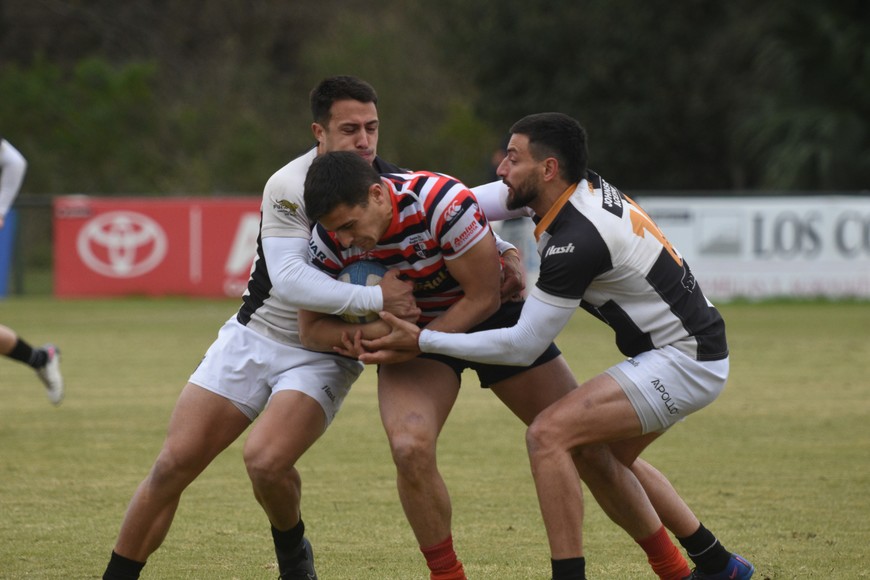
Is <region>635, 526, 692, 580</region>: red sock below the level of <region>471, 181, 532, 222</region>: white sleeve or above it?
below

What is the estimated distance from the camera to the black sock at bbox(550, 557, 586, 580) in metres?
5.05

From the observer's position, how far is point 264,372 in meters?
5.68

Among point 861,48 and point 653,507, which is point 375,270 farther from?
point 861,48

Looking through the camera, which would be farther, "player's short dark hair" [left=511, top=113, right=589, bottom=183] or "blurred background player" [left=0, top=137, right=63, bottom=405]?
"blurred background player" [left=0, top=137, right=63, bottom=405]

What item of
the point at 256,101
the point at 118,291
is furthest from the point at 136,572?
the point at 256,101

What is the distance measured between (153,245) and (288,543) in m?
16.1

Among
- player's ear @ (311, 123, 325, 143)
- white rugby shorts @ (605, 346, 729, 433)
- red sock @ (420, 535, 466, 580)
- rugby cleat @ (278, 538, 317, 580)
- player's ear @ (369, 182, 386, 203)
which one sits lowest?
rugby cleat @ (278, 538, 317, 580)

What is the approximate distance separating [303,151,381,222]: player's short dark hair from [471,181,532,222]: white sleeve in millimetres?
686

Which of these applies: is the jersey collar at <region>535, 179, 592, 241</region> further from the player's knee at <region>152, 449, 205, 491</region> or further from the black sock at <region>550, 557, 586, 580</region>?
the player's knee at <region>152, 449, 205, 491</region>

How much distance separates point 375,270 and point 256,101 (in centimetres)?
3198

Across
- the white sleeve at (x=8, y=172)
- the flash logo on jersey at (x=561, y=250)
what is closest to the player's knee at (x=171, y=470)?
the flash logo on jersey at (x=561, y=250)

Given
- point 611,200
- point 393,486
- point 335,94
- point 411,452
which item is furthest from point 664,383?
point 393,486

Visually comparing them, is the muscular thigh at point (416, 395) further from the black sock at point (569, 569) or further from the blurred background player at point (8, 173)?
the blurred background player at point (8, 173)

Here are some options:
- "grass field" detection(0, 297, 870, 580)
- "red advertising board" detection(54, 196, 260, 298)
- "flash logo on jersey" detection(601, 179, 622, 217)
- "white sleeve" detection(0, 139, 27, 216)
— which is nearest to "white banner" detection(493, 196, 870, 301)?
"red advertising board" detection(54, 196, 260, 298)
